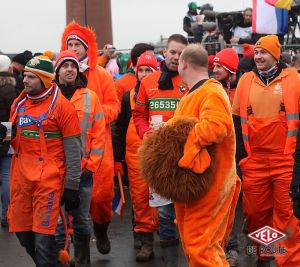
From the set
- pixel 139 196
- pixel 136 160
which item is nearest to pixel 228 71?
pixel 136 160

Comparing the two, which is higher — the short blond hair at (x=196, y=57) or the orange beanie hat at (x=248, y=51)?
the short blond hair at (x=196, y=57)

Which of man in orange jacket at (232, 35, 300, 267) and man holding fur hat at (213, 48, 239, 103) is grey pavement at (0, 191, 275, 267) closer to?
man in orange jacket at (232, 35, 300, 267)

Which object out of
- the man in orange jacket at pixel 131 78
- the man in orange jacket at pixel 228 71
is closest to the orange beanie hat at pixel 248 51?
the man in orange jacket at pixel 131 78

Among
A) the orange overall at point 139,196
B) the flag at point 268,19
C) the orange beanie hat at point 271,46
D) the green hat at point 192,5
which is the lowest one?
the orange overall at point 139,196

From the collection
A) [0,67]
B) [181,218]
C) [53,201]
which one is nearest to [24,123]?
[53,201]

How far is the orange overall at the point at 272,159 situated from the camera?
6289 millimetres

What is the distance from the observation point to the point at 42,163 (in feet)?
18.0

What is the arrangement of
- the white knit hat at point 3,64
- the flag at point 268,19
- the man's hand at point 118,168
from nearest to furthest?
the man's hand at point 118,168 < the white knit hat at point 3,64 < the flag at point 268,19

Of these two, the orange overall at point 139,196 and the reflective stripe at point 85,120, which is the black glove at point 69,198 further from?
the orange overall at point 139,196

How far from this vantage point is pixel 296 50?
11.1m

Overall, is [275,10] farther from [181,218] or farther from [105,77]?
[181,218]

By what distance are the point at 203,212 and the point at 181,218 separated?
0.22m

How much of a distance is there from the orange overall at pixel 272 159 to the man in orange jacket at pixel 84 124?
1342mm

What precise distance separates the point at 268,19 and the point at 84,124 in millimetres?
6157
